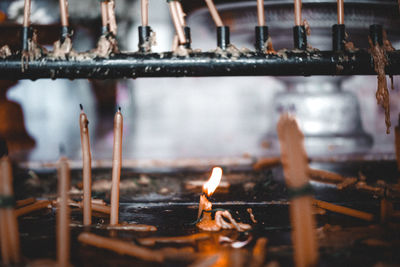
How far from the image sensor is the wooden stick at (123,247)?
0.78m

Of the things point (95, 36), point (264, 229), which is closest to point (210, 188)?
point (264, 229)

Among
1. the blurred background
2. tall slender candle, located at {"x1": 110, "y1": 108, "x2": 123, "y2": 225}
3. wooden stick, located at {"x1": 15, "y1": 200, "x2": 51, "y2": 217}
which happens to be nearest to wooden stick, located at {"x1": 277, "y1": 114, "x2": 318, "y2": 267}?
tall slender candle, located at {"x1": 110, "y1": 108, "x2": 123, "y2": 225}

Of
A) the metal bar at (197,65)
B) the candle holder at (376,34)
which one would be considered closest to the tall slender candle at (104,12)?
the metal bar at (197,65)

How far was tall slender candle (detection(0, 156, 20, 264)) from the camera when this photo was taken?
71 cm

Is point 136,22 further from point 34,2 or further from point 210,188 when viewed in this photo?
point 210,188

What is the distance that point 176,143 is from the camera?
4.89 meters

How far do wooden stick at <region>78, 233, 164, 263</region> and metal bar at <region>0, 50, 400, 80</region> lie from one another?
0.52 meters

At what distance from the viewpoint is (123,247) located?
81cm

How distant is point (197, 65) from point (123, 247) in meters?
0.60

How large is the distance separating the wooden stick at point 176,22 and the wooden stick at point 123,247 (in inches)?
24.9

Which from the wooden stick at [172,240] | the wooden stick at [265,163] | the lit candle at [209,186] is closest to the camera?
the wooden stick at [172,240]

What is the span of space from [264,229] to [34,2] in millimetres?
5086

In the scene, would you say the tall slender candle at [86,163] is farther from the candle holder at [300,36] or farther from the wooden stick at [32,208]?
the candle holder at [300,36]

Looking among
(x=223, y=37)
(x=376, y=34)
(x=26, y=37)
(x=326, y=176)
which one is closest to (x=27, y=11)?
(x=26, y=37)
